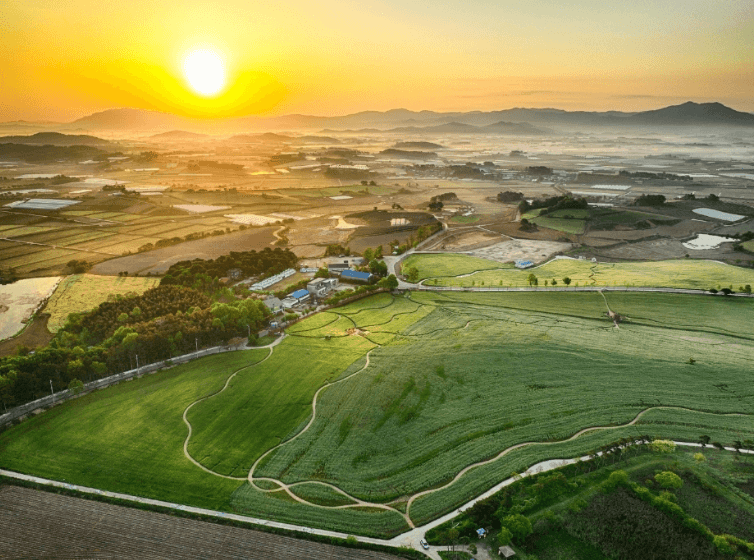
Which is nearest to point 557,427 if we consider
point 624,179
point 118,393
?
point 118,393

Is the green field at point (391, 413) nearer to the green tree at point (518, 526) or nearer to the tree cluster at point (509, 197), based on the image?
the green tree at point (518, 526)

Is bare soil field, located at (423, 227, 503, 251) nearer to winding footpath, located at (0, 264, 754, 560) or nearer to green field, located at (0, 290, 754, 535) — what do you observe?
green field, located at (0, 290, 754, 535)

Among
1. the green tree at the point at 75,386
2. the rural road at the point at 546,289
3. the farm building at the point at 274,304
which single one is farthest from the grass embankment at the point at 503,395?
the green tree at the point at 75,386

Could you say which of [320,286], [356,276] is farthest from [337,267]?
[320,286]

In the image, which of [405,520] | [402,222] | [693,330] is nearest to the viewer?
[405,520]

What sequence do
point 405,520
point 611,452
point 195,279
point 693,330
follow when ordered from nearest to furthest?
point 405,520, point 611,452, point 693,330, point 195,279

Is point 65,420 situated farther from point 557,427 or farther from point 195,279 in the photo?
point 557,427
